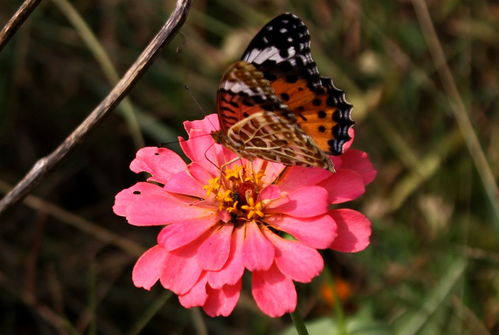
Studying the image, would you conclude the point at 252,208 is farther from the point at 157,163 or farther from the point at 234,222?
the point at 157,163

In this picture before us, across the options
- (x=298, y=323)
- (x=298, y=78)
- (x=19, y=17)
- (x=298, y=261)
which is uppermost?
(x=19, y=17)

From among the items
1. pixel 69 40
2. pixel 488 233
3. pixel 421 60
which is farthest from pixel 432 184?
pixel 69 40

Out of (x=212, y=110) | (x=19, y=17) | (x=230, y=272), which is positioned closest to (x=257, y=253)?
(x=230, y=272)

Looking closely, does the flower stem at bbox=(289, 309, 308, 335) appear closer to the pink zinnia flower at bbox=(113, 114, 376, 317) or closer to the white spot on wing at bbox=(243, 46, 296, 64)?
the pink zinnia flower at bbox=(113, 114, 376, 317)

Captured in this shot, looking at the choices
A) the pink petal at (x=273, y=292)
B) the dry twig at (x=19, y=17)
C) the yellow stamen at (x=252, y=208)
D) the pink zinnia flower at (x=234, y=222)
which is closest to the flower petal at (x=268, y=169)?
the pink zinnia flower at (x=234, y=222)

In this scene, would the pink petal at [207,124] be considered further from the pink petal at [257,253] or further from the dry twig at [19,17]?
the dry twig at [19,17]

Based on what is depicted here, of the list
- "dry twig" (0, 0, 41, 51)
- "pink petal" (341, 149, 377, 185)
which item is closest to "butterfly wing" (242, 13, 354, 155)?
"pink petal" (341, 149, 377, 185)
